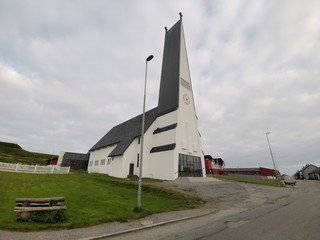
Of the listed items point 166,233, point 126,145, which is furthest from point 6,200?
point 126,145

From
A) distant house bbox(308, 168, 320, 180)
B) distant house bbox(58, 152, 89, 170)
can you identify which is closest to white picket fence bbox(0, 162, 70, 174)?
distant house bbox(58, 152, 89, 170)

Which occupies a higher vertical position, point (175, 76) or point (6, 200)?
point (175, 76)

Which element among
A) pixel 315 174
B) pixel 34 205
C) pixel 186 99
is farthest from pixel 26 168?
pixel 315 174

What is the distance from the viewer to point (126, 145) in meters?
35.7

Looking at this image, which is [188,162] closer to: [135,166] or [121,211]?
[135,166]

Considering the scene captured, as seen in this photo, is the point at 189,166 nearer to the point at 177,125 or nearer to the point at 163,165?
the point at 163,165

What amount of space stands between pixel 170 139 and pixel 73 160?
3015 centimetres

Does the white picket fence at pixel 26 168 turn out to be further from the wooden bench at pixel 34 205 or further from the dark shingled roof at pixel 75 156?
the wooden bench at pixel 34 205

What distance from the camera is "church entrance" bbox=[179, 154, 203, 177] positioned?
104 ft

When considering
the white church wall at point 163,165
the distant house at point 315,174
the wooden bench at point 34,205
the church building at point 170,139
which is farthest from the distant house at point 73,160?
the distant house at point 315,174

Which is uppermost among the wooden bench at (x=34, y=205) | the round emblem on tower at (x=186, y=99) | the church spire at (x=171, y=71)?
the church spire at (x=171, y=71)

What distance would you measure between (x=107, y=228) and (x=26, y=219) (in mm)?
3552

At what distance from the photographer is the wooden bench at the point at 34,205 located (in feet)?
29.8

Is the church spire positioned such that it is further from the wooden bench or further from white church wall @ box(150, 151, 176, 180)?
the wooden bench
